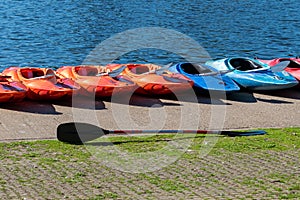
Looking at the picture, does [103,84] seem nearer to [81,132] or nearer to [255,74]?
[81,132]

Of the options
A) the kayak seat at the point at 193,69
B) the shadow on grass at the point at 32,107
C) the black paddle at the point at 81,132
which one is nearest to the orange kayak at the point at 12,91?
the shadow on grass at the point at 32,107

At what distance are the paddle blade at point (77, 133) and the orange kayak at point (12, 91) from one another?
2.58 m

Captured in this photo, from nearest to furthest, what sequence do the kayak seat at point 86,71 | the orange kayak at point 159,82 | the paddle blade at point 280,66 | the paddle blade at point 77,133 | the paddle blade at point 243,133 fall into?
1. the paddle blade at point 77,133
2. the paddle blade at point 243,133
3. the orange kayak at point 159,82
4. the kayak seat at point 86,71
5. the paddle blade at point 280,66

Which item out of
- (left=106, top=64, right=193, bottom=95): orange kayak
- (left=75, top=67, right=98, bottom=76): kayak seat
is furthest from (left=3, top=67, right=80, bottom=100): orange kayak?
(left=106, top=64, right=193, bottom=95): orange kayak

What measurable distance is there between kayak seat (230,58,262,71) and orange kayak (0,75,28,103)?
210 inches

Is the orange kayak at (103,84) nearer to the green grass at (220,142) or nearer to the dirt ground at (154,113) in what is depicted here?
the dirt ground at (154,113)

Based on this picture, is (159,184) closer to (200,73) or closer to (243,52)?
(200,73)

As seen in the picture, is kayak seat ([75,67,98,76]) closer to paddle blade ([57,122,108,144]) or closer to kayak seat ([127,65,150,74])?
kayak seat ([127,65,150,74])

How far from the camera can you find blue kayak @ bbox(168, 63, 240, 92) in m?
13.9

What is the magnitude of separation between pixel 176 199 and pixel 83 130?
312 centimetres

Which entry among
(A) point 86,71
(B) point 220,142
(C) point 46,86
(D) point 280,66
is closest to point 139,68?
(A) point 86,71

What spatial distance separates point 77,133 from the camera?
10289mm

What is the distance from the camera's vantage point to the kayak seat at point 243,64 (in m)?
15.3

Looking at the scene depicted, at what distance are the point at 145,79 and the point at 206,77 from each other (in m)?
1.48
